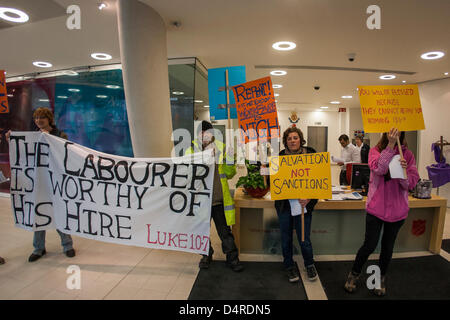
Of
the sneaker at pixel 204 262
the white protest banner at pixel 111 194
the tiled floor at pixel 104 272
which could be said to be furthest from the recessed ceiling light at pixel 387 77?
the sneaker at pixel 204 262

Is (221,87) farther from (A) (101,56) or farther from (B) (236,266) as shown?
(A) (101,56)

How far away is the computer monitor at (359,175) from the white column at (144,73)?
2392 mm

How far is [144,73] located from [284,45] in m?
2.02

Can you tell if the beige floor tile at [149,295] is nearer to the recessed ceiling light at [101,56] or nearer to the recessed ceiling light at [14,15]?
the recessed ceiling light at [14,15]

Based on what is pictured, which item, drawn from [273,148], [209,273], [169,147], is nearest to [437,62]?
[273,148]

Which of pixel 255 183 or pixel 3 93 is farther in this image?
pixel 3 93

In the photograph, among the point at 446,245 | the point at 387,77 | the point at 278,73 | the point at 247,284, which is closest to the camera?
the point at 247,284

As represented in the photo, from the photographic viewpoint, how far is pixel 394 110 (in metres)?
1.93

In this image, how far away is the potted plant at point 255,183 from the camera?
103 inches

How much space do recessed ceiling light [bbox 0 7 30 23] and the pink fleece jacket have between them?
12.6ft

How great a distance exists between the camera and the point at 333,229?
2.82 m

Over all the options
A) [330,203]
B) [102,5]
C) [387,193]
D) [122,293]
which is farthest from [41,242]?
[387,193]

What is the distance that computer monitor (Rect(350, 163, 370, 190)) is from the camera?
9.94ft
